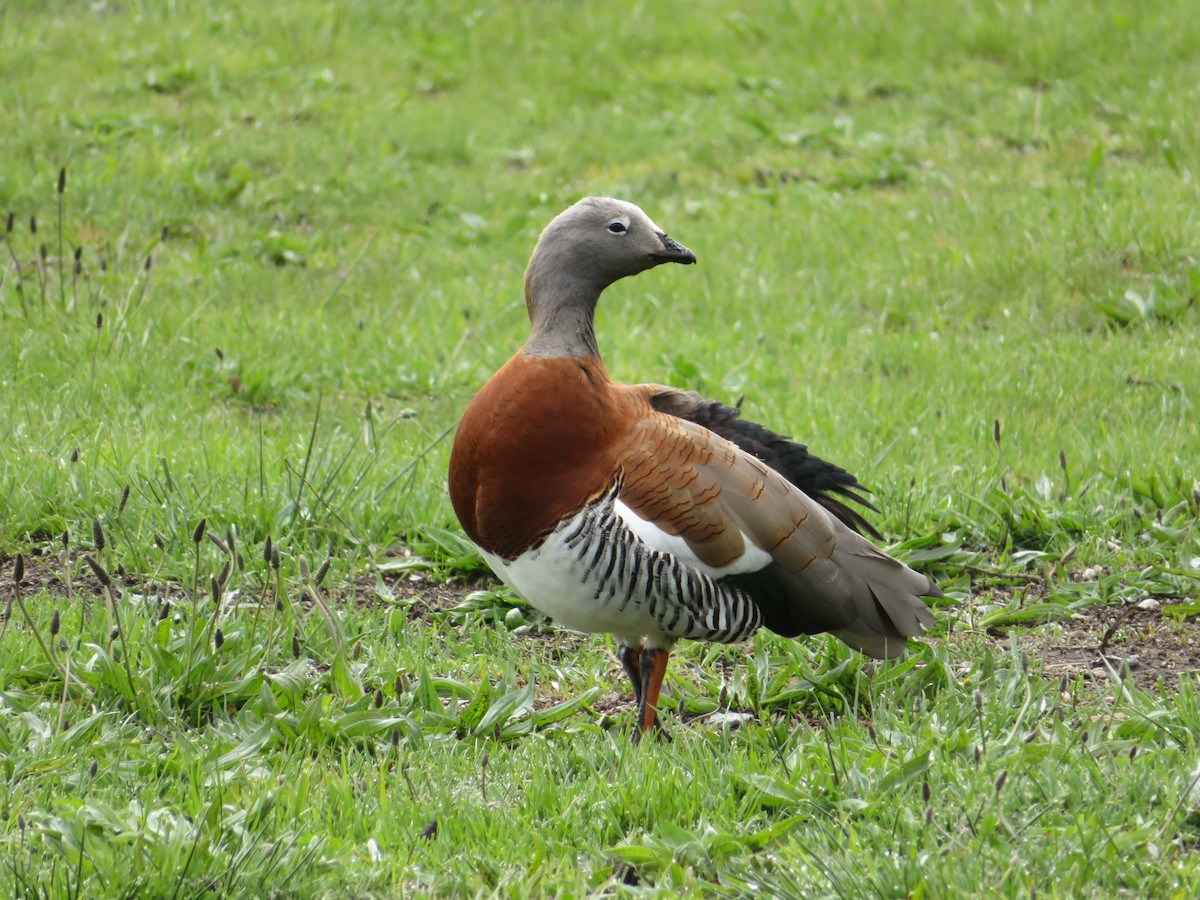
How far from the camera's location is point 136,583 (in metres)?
5.18

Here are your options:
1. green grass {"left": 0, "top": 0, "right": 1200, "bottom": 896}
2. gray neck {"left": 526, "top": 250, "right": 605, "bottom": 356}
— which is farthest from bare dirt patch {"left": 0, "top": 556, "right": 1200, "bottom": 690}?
gray neck {"left": 526, "top": 250, "right": 605, "bottom": 356}

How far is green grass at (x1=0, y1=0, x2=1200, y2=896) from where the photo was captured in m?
3.54

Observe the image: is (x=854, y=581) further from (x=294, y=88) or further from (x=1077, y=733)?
(x=294, y=88)

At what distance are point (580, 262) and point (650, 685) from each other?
1349 mm

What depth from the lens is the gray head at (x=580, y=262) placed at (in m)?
4.39

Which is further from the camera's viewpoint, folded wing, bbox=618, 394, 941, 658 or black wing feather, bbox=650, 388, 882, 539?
black wing feather, bbox=650, 388, 882, 539

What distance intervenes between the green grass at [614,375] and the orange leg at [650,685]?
12cm

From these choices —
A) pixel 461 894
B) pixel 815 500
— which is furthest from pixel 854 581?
pixel 461 894

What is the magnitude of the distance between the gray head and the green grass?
116cm

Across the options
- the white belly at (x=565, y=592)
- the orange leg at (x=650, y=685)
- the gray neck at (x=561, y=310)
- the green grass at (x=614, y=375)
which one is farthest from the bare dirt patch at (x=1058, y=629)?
the gray neck at (x=561, y=310)

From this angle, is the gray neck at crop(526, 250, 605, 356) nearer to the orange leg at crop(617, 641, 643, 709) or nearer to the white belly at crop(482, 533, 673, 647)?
the white belly at crop(482, 533, 673, 647)

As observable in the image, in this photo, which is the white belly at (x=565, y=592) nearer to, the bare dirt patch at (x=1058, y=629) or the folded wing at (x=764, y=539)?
the folded wing at (x=764, y=539)

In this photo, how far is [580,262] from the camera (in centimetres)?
443

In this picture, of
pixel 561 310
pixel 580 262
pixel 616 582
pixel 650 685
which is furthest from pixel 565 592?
pixel 580 262
